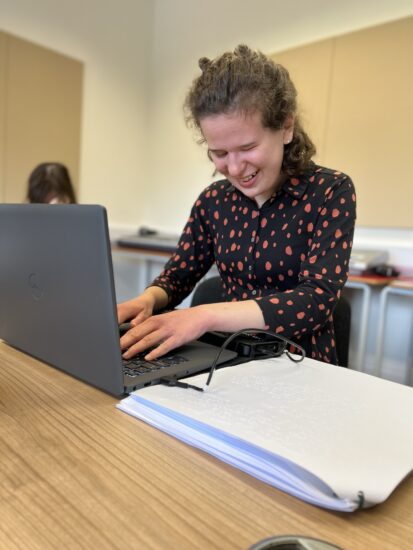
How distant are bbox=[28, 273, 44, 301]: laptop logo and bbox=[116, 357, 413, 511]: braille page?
20cm

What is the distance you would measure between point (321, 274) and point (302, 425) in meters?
0.45

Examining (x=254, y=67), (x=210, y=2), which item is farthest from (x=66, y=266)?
(x=210, y=2)

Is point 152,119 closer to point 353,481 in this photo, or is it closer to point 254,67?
point 254,67

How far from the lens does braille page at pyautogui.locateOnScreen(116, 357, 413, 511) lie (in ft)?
1.25

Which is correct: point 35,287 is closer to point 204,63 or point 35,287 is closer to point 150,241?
point 204,63

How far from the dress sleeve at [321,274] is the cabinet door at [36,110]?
2.37m

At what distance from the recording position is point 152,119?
11.8 feet

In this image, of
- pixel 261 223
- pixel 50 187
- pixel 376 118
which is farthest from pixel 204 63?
pixel 376 118

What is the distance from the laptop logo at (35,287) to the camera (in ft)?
2.00

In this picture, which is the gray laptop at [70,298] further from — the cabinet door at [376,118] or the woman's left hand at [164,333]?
the cabinet door at [376,118]

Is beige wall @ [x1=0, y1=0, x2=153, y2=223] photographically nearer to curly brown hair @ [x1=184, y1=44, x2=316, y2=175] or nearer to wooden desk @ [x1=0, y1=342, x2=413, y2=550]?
curly brown hair @ [x1=184, y1=44, x2=316, y2=175]

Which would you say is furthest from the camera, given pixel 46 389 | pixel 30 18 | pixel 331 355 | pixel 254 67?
pixel 30 18

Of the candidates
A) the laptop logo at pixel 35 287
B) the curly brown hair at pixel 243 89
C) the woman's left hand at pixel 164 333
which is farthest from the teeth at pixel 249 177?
the laptop logo at pixel 35 287

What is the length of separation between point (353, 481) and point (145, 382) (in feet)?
0.94
